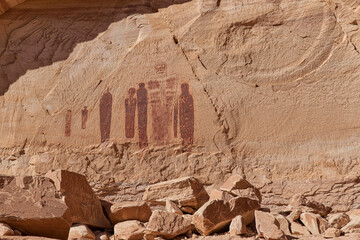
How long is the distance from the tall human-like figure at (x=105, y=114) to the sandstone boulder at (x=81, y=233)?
1881mm

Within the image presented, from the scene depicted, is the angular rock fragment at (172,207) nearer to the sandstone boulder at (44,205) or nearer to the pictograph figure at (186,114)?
the sandstone boulder at (44,205)

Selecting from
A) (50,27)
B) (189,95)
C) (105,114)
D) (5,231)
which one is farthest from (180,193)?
(50,27)

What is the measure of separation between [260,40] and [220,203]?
7.96ft

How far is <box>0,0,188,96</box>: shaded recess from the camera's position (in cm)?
650

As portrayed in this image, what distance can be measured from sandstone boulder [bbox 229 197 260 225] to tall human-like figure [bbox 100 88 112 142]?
214 centimetres

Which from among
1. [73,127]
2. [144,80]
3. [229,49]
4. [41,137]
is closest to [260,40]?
[229,49]

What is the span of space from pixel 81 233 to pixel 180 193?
1188mm

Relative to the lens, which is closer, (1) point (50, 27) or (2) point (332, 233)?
(2) point (332, 233)

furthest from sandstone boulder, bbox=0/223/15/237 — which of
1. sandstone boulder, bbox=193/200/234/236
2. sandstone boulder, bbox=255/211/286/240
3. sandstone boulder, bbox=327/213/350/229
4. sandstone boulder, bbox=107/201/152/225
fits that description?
sandstone boulder, bbox=327/213/350/229

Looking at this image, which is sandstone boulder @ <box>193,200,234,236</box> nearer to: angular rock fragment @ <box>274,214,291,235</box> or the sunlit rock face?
angular rock fragment @ <box>274,214,291,235</box>

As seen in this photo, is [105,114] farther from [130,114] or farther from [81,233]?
[81,233]

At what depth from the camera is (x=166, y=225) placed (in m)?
4.03

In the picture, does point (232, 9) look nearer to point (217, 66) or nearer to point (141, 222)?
point (217, 66)

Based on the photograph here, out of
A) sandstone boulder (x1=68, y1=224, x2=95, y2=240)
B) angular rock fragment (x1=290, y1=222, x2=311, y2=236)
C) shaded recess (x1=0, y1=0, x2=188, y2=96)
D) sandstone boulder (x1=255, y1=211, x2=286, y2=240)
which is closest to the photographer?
sandstone boulder (x1=255, y1=211, x2=286, y2=240)
